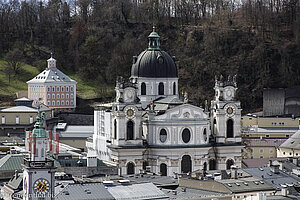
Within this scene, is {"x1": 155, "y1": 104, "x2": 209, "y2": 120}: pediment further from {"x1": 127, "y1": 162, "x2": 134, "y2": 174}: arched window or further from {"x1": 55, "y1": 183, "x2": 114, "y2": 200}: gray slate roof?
{"x1": 55, "y1": 183, "x2": 114, "y2": 200}: gray slate roof

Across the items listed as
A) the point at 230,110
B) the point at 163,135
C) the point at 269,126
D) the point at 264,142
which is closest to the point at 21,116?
the point at 269,126

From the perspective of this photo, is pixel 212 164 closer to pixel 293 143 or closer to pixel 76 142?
pixel 293 143

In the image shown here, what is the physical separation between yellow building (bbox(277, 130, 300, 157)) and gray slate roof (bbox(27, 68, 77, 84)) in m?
52.6

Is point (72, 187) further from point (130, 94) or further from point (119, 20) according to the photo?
point (119, 20)

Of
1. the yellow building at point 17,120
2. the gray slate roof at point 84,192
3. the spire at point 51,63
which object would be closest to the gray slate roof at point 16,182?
the gray slate roof at point 84,192

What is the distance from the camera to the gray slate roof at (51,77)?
149 meters

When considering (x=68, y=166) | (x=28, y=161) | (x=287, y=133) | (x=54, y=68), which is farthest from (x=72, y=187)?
(x=54, y=68)

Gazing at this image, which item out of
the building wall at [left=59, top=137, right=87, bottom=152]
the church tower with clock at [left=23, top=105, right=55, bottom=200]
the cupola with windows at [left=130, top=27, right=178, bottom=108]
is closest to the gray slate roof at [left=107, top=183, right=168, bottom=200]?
the church tower with clock at [left=23, top=105, right=55, bottom=200]

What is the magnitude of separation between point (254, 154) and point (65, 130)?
26358mm

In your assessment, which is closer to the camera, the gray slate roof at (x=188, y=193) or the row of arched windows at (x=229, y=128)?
the gray slate roof at (x=188, y=193)

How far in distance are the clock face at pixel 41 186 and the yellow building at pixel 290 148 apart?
52.8 meters

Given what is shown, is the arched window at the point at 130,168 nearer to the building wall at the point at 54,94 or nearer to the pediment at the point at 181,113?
the pediment at the point at 181,113

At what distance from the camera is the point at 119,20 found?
176 metres

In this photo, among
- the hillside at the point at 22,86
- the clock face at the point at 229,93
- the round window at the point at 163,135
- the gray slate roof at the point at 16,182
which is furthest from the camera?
the hillside at the point at 22,86
